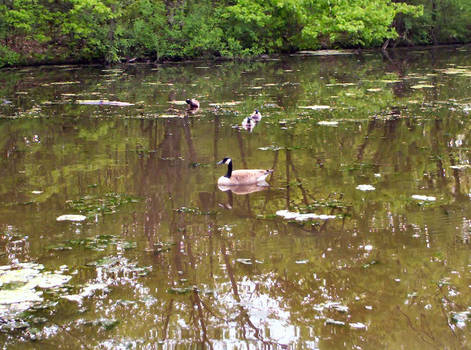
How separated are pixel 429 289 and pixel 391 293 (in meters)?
0.26

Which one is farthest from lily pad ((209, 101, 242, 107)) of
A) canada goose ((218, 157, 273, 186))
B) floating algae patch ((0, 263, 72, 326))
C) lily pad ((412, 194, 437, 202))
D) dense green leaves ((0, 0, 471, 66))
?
dense green leaves ((0, 0, 471, 66))

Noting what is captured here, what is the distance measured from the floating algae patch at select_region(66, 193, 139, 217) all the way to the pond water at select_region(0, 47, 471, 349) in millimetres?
31

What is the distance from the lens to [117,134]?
30.7ft

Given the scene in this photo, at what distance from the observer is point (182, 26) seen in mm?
24578

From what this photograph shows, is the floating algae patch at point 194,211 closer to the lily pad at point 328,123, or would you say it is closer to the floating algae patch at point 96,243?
the floating algae patch at point 96,243

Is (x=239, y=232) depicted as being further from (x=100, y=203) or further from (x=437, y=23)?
(x=437, y=23)

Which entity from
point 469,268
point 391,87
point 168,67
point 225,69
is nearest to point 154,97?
point 391,87

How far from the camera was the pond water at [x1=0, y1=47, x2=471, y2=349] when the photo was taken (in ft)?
11.6

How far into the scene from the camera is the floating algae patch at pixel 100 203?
18.2 ft

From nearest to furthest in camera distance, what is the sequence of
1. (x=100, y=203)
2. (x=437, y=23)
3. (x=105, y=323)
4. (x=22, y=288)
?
(x=105, y=323), (x=22, y=288), (x=100, y=203), (x=437, y=23)

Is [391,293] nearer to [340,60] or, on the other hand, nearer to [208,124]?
[208,124]

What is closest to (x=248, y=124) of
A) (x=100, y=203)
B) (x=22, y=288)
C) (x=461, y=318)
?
(x=100, y=203)

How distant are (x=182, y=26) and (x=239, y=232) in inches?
824

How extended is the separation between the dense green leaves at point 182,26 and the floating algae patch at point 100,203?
1698 centimetres
